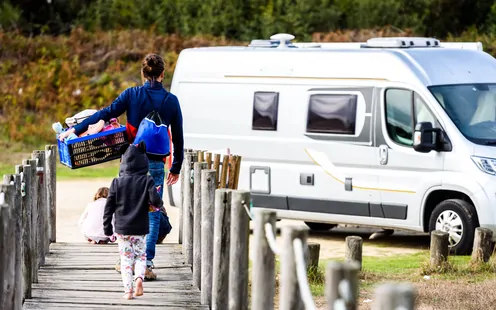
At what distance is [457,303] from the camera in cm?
1073

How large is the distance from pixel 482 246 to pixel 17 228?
596 cm

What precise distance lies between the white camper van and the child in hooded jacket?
19.0 feet

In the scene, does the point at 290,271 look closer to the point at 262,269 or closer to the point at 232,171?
the point at 262,269

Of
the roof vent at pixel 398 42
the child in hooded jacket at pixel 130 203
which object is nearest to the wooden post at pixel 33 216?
the child in hooded jacket at pixel 130 203

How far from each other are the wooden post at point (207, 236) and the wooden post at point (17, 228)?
1449 millimetres

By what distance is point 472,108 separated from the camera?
607 inches

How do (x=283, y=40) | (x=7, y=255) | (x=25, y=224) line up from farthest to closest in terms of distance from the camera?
(x=283, y=40)
(x=25, y=224)
(x=7, y=255)

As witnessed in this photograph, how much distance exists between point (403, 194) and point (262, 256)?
793cm

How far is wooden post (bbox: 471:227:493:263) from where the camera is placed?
13.1 meters

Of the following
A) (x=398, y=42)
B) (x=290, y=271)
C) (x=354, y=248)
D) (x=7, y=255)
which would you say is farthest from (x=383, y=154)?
(x=290, y=271)

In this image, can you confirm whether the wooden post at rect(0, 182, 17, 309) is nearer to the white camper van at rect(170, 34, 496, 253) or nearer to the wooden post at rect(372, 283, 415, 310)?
the wooden post at rect(372, 283, 415, 310)

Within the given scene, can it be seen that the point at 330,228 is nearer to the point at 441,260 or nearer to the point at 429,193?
the point at 429,193

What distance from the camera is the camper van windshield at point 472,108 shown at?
15086mm

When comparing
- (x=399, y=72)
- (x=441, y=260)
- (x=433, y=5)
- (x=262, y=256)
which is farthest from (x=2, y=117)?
→ (x=262, y=256)
